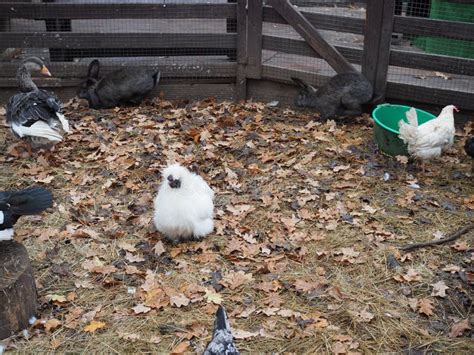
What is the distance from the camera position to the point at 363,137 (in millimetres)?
7371

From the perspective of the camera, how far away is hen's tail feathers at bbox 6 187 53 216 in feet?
13.6

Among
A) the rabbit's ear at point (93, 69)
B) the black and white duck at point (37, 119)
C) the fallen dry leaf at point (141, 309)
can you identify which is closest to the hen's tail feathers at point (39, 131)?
the black and white duck at point (37, 119)

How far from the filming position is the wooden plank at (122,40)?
818cm

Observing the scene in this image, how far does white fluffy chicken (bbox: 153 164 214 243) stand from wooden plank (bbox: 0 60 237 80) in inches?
151

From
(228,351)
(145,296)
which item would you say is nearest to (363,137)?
(145,296)

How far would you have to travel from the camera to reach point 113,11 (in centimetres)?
809

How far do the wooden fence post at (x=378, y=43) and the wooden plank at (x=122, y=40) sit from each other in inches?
80.3

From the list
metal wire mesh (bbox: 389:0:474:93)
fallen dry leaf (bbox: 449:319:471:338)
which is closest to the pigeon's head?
fallen dry leaf (bbox: 449:319:471:338)

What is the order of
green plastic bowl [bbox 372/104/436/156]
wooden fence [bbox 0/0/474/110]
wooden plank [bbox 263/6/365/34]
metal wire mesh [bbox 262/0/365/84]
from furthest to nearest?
1. metal wire mesh [bbox 262/0/365/84]
2. wooden plank [bbox 263/6/365/34]
3. wooden fence [bbox 0/0/474/110]
4. green plastic bowl [bbox 372/104/436/156]

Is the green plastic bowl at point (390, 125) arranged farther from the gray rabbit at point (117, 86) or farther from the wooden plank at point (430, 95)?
the gray rabbit at point (117, 86)

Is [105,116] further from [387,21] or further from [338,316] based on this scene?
[338,316]

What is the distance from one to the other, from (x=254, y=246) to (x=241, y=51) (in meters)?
4.23

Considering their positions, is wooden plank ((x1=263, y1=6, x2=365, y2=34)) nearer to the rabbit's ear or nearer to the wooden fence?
the wooden fence

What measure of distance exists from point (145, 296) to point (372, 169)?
3336mm
